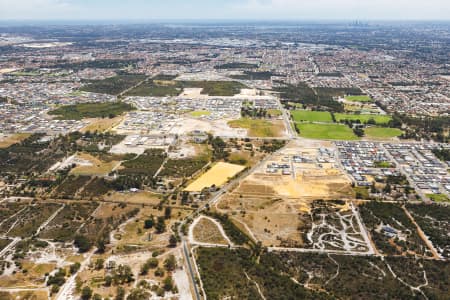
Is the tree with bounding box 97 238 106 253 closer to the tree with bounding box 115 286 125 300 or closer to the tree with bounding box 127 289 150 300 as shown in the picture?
the tree with bounding box 115 286 125 300

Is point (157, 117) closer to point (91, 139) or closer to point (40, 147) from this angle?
point (91, 139)

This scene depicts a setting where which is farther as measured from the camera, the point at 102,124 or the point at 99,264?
the point at 102,124

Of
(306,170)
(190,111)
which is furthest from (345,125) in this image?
(190,111)

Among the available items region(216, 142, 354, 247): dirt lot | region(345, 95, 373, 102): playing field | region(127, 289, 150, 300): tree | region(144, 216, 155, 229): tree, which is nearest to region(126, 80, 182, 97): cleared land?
region(345, 95, 373, 102): playing field

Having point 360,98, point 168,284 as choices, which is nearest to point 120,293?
point 168,284

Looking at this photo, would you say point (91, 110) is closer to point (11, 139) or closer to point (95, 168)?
point (11, 139)

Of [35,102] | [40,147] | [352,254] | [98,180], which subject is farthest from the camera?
[35,102]
